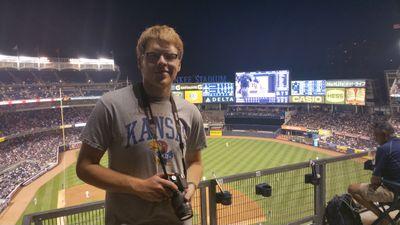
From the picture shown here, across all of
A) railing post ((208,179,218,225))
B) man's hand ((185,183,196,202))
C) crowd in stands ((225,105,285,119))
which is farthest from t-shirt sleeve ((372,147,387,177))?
crowd in stands ((225,105,285,119))

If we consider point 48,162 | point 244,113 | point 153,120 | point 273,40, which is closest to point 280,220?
point 153,120

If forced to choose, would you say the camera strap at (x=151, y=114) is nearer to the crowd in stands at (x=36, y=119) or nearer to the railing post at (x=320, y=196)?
the railing post at (x=320, y=196)

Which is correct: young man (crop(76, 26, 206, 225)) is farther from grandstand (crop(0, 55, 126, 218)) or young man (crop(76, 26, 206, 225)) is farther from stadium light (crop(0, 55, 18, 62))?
stadium light (crop(0, 55, 18, 62))

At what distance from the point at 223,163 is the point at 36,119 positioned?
Result: 27.7m

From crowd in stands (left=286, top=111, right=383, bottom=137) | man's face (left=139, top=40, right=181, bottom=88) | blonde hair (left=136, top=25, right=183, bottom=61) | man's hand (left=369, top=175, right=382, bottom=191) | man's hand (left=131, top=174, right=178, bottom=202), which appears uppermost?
blonde hair (left=136, top=25, right=183, bottom=61)

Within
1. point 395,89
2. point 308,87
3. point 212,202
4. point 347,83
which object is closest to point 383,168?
point 212,202

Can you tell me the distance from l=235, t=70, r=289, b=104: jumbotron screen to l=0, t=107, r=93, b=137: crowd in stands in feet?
80.1

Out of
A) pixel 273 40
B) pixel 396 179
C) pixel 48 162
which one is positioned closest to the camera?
pixel 396 179

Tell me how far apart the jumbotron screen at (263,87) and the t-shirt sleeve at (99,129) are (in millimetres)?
46365

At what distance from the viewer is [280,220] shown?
17.1ft

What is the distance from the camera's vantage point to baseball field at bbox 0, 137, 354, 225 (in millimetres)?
20203

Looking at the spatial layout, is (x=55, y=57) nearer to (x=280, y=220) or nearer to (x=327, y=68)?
(x=327, y=68)

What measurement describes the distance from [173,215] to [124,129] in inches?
26.3

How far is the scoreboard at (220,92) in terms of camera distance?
51094mm
